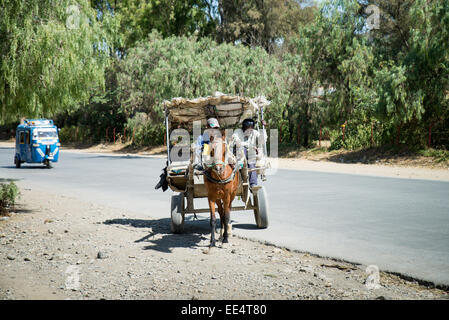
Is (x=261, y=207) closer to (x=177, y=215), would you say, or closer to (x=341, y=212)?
(x=177, y=215)

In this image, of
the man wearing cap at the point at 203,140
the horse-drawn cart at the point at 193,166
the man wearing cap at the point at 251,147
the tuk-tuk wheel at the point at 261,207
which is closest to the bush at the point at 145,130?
the horse-drawn cart at the point at 193,166

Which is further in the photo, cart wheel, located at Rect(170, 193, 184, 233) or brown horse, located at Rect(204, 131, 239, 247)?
cart wheel, located at Rect(170, 193, 184, 233)

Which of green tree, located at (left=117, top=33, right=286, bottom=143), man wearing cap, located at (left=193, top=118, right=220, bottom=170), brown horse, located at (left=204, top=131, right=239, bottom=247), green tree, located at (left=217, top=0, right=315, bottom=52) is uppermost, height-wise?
green tree, located at (left=217, top=0, right=315, bottom=52)

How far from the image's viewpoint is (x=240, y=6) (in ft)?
188

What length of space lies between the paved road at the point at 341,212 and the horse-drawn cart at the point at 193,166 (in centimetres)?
65

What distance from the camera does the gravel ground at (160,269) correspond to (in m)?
6.03

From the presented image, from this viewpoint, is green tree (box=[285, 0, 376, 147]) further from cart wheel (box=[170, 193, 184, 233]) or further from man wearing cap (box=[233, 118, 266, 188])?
cart wheel (box=[170, 193, 184, 233])

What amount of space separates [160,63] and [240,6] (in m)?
23.9

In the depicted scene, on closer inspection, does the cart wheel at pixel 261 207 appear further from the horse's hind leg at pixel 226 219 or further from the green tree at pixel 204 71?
the green tree at pixel 204 71

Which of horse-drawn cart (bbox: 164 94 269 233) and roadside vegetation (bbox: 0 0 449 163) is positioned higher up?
roadside vegetation (bbox: 0 0 449 163)

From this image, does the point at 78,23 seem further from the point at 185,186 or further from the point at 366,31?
the point at 366,31

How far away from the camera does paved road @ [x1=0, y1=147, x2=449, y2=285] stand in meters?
8.06

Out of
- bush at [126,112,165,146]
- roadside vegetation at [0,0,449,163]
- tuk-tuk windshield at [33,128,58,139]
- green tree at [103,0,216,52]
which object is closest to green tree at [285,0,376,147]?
roadside vegetation at [0,0,449,163]

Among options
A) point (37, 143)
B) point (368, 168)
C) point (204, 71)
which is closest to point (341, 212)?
point (368, 168)
